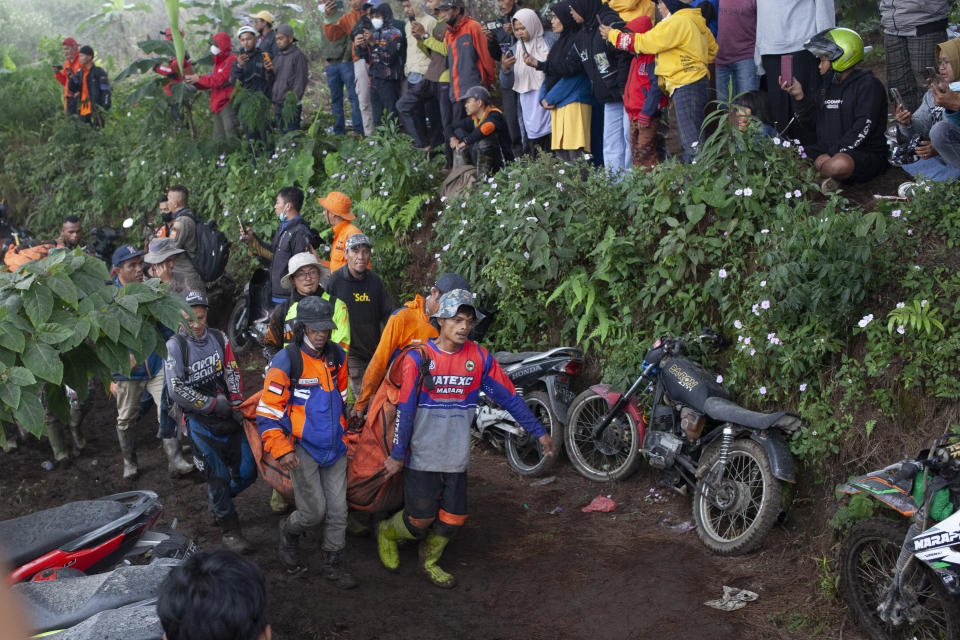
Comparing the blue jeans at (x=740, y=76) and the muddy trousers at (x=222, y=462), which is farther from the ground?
the blue jeans at (x=740, y=76)

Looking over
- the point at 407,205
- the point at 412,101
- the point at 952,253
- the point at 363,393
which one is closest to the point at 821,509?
the point at 952,253

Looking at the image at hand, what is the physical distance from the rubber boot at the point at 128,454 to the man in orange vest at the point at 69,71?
11131 millimetres

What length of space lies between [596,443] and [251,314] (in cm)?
559

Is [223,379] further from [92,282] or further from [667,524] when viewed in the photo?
[667,524]

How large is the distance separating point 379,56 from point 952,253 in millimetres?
8482

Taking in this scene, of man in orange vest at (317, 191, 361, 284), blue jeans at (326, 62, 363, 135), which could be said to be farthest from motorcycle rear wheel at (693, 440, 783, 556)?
blue jeans at (326, 62, 363, 135)

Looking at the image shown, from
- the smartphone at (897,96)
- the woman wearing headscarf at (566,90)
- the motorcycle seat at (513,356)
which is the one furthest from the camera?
the woman wearing headscarf at (566,90)

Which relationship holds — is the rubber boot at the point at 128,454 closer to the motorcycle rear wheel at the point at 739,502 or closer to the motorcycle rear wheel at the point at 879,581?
the motorcycle rear wheel at the point at 739,502

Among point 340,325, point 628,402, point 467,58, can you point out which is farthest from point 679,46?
point 340,325

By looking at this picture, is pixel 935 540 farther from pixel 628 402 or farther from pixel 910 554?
pixel 628 402

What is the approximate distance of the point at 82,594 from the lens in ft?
13.0

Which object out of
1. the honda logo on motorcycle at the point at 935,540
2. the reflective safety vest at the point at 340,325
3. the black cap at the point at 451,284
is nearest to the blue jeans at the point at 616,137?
the black cap at the point at 451,284

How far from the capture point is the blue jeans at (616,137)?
9156mm

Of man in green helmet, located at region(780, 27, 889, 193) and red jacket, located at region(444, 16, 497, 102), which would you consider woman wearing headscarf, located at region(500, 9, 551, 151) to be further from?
man in green helmet, located at region(780, 27, 889, 193)
